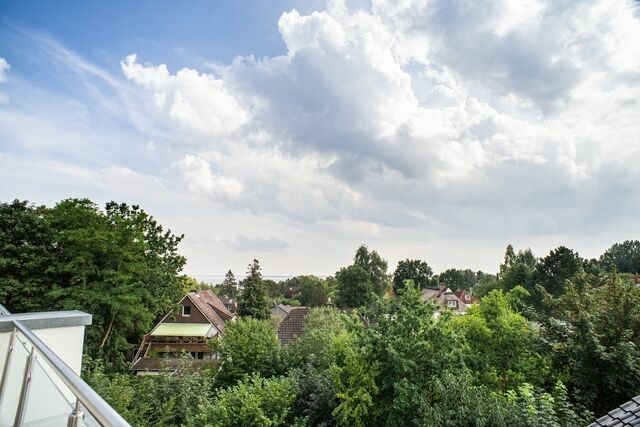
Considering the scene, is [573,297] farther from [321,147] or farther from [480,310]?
[321,147]

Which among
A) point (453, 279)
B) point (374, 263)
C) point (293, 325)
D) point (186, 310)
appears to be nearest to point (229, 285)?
point (374, 263)

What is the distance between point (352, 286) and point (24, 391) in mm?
46736

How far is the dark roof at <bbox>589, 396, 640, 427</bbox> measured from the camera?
4863mm

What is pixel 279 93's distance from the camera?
1691 cm

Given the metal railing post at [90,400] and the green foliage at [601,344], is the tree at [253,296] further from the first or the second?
the metal railing post at [90,400]

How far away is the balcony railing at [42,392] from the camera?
1.21m

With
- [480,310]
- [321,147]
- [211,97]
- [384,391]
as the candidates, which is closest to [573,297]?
[480,310]

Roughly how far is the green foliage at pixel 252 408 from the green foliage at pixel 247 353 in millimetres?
5450

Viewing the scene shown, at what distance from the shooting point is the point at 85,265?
21.5 meters

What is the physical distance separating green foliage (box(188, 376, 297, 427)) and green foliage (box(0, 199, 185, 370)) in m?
12.2

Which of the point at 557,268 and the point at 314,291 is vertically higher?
the point at 557,268

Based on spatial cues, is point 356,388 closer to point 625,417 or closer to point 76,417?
point 625,417

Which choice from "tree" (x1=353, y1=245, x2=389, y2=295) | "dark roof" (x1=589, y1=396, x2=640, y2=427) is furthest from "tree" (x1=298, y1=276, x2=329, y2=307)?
"dark roof" (x1=589, y1=396, x2=640, y2=427)

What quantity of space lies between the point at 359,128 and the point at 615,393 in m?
14.0
